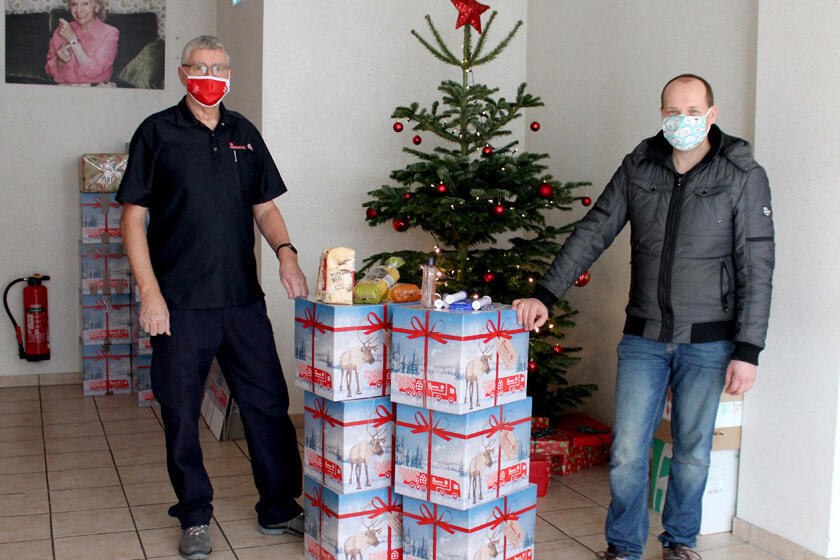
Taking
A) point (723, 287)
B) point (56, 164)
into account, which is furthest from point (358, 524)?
point (56, 164)

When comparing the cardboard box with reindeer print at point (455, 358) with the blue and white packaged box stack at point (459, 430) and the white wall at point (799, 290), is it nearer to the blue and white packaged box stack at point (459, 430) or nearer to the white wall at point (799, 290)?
the blue and white packaged box stack at point (459, 430)

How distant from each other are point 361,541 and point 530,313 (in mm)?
945

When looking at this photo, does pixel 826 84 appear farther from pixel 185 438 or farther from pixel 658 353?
pixel 185 438

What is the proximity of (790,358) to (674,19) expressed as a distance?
1670mm

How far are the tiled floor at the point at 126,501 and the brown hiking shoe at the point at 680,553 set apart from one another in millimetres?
135

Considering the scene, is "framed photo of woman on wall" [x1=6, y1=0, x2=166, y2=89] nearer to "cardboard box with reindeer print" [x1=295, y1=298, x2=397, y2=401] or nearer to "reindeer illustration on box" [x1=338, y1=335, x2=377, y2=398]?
"cardboard box with reindeer print" [x1=295, y1=298, x2=397, y2=401]

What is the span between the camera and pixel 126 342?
5523 millimetres

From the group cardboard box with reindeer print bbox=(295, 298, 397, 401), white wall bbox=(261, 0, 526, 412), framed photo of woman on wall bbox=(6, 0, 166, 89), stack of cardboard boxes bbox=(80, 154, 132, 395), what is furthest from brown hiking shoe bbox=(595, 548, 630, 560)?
framed photo of woman on wall bbox=(6, 0, 166, 89)

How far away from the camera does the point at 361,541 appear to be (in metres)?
2.79

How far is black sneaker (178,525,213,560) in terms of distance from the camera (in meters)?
2.91

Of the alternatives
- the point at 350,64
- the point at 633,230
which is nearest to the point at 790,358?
the point at 633,230

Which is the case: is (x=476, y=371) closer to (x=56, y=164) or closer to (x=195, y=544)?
(x=195, y=544)

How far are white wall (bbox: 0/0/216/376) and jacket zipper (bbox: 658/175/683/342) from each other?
13.5ft

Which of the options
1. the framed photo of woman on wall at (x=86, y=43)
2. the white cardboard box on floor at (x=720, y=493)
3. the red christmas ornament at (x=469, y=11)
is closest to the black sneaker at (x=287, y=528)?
the white cardboard box on floor at (x=720, y=493)
